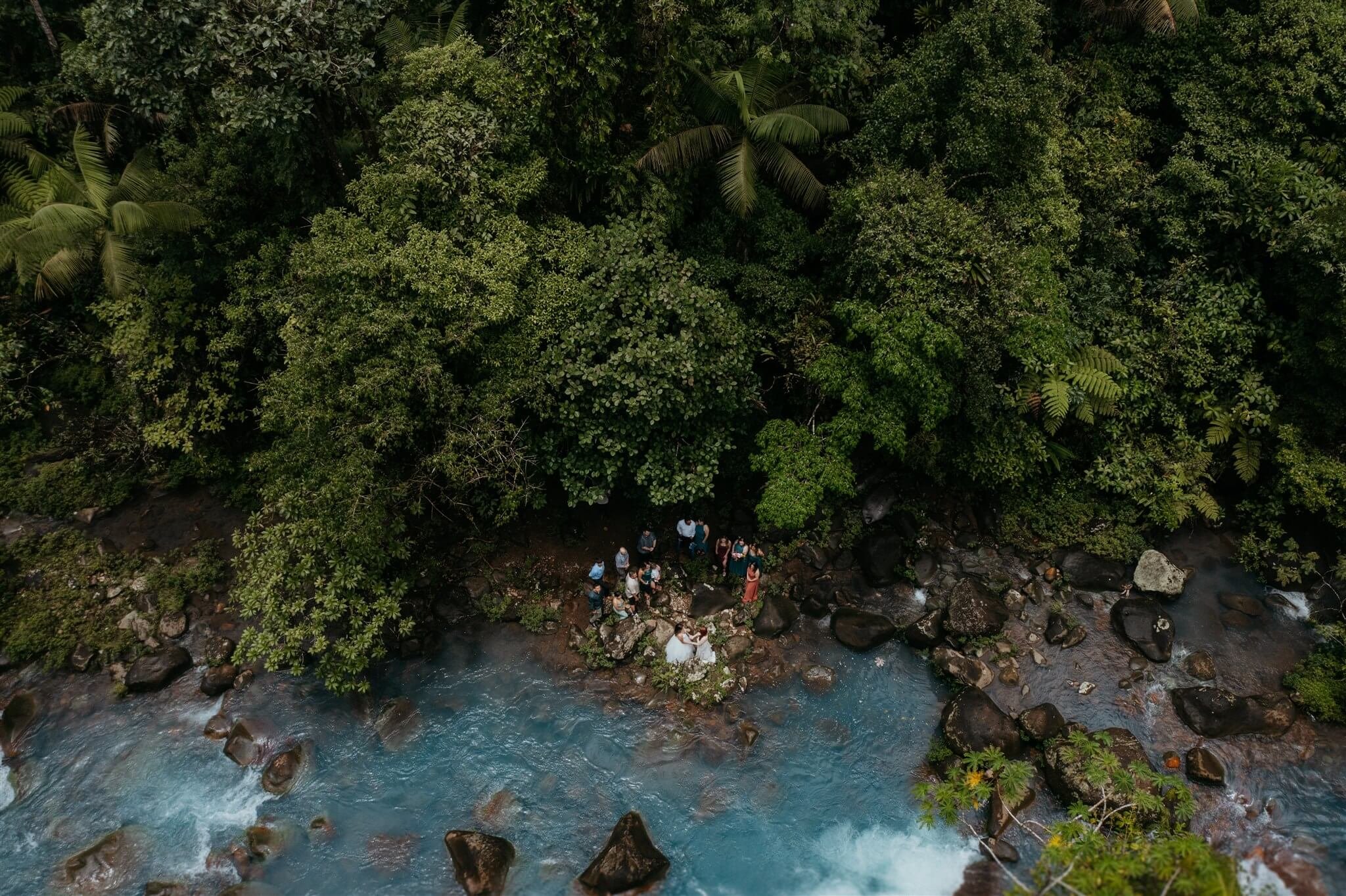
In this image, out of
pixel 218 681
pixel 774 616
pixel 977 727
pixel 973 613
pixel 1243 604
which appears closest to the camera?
pixel 977 727

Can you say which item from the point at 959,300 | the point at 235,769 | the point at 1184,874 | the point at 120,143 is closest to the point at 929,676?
the point at 1184,874

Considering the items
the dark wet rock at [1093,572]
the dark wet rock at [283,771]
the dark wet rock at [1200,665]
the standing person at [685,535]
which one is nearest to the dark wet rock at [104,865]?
the dark wet rock at [283,771]

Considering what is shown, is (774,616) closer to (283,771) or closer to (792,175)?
(792,175)

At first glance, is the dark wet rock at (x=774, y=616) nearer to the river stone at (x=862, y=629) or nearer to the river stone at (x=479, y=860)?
the river stone at (x=862, y=629)

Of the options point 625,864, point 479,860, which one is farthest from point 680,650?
point 479,860

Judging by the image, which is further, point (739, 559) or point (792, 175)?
point (739, 559)

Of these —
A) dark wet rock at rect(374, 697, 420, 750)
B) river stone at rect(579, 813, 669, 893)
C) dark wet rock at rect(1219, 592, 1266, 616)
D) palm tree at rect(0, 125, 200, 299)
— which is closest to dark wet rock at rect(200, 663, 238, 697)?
dark wet rock at rect(374, 697, 420, 750)

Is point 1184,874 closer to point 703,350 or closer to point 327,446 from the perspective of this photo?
point 703,350
